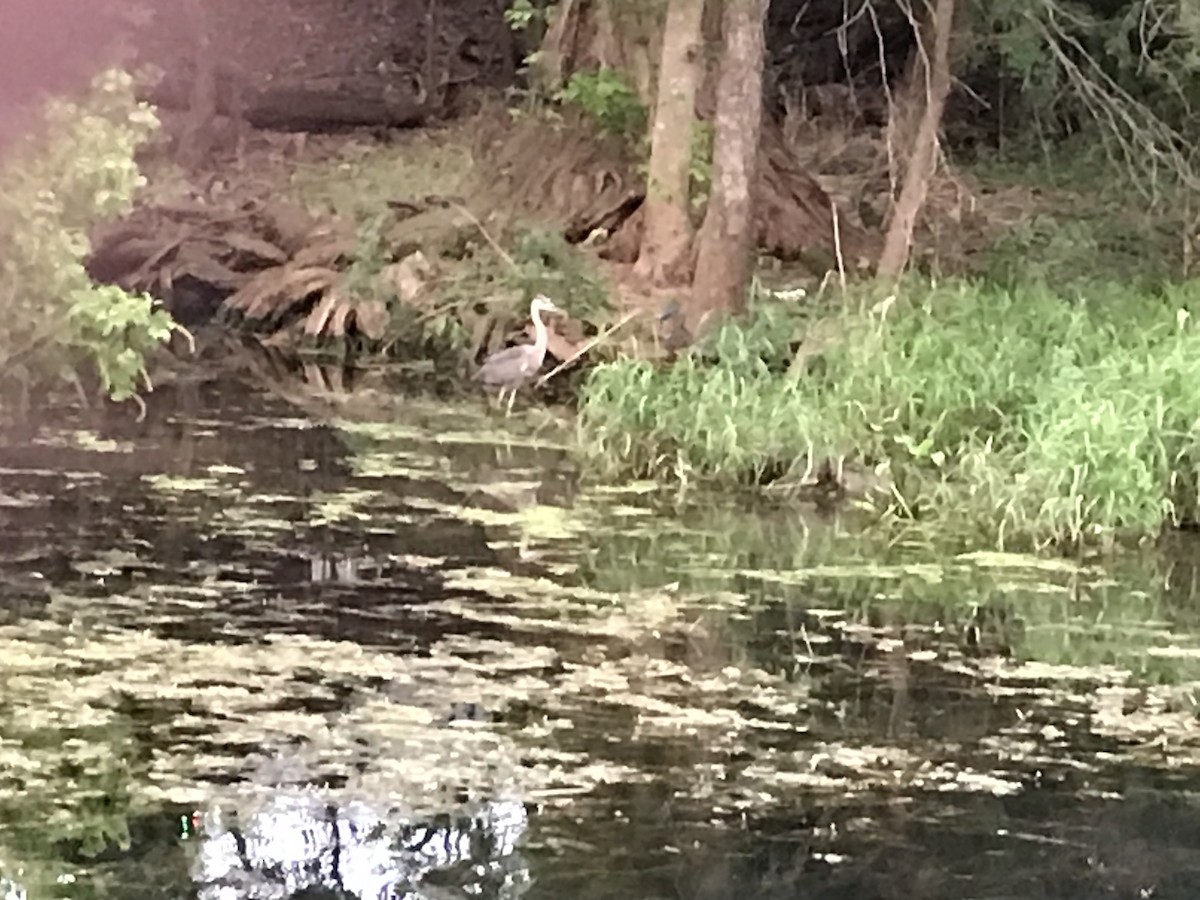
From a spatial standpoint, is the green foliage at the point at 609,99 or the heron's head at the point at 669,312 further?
the green foliage at the point at 609,99

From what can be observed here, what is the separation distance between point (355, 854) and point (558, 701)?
3.23ft

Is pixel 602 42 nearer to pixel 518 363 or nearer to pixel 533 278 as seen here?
pixel 533 278

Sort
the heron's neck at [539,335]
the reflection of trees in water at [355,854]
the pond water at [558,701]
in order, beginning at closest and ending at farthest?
the reflection of trees in water at [355,854]
the pond water at [558,701]
the heron's neck at [539,335]

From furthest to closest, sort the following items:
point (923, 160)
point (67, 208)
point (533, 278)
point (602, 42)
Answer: point (602, 42), point (533, 278), point (923, 160), point (67, 208)

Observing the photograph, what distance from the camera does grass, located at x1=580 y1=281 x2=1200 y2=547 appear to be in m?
6.43

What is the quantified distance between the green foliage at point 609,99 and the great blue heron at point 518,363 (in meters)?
2.17

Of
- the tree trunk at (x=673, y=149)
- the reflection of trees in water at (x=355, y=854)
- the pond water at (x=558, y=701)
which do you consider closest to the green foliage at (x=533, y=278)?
the tree trunk at (x=673, y=149)

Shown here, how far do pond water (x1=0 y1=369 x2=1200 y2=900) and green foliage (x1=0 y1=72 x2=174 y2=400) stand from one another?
62 cm

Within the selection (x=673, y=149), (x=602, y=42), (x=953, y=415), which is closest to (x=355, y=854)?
(x=953, y=415)

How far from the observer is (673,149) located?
33.7ft

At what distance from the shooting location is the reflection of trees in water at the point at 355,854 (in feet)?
11.8

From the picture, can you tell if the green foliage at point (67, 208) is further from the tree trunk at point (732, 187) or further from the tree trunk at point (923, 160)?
the tree trunk at point (923, 160)

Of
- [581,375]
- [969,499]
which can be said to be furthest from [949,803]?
[581,375]

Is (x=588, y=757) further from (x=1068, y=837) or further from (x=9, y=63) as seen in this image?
(x=9, y=63)
